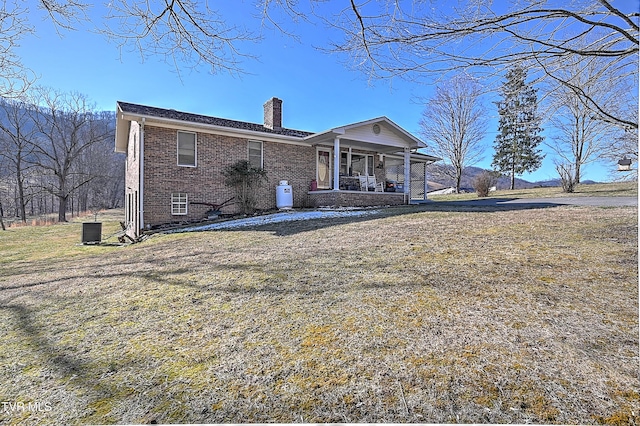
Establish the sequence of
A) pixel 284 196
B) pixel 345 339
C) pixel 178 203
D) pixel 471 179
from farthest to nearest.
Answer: pixel 471 179, pixel 284 196, pixel 178 203, pixel 345 339

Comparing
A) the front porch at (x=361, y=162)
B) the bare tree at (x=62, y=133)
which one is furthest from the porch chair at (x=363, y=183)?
the bare tree at (x=62, y=133)

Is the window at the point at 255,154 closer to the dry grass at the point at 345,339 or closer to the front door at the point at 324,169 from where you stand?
the front door at the point at 324,169

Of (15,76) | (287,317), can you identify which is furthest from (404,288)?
(15,76)

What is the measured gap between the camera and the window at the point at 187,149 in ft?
37.0

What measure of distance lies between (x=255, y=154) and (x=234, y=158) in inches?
39.4

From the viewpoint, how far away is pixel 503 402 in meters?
1.62

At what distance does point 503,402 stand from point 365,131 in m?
13.3

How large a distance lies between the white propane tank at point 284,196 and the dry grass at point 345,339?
826cm

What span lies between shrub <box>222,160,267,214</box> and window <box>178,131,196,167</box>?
125 centimetres

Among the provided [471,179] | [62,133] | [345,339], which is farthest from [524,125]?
[62,133]

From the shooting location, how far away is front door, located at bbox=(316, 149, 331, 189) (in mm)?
15172

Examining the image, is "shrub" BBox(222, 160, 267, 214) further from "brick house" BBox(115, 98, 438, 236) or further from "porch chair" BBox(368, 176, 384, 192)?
"porch chair" BBox(368, 176, 384, 192)

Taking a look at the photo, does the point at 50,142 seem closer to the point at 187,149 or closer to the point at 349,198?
the point at 187,149

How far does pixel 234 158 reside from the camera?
12312mm
